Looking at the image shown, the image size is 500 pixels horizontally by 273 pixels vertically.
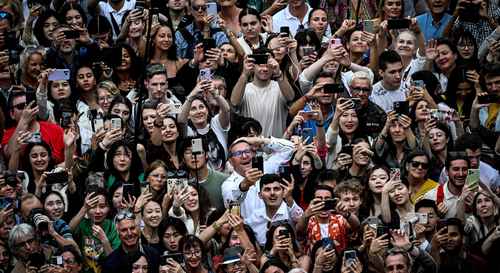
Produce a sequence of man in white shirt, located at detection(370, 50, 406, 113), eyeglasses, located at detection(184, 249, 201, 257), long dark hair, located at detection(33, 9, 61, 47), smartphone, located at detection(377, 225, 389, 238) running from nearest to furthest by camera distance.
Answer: eyeglasses, located at detection(184, 249, 201, 257), smartphone, located at detection(377, 225, 389, 238), man in white shirt, located at detection(370, 50, 406, 113), long dark hair, located at detection(33, 9, 61, 47)

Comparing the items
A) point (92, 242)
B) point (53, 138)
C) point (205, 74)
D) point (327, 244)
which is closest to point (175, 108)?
point (205, 74)

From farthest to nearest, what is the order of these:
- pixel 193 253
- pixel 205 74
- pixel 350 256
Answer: pixel 205 74 < pixel 193 253 < pixel 350 256

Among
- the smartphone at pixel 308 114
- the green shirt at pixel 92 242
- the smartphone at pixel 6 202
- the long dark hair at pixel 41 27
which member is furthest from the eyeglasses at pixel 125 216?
the long dark hair at pixel 41 27

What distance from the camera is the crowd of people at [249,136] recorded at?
63.3ft

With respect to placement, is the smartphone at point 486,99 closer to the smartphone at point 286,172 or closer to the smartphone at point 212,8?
the smartphone at point 286,172

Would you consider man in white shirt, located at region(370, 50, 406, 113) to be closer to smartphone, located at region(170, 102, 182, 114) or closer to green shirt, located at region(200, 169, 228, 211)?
smartphone, located at region(170, 102, 182, 114)

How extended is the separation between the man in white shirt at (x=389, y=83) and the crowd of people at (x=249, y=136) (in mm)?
18

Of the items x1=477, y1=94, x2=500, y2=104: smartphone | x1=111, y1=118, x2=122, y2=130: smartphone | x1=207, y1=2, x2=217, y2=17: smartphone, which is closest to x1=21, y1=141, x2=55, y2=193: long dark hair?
x1=111, y1=118, x2=122, y2=130: smartphone

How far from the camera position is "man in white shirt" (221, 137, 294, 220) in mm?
19797

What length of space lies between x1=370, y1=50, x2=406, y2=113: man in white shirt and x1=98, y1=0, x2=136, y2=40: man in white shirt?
283cm

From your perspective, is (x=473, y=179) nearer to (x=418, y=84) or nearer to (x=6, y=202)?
(x=418, y=84)

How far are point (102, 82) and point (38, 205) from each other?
79.1 inches

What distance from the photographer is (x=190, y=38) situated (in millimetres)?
22281

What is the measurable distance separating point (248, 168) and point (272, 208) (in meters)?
0.55
